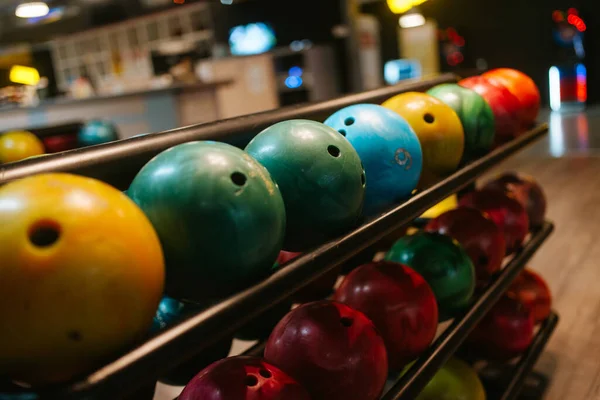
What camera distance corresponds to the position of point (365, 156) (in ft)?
4.72

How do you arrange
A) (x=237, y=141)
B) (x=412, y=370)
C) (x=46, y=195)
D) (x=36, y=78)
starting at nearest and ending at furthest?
(x=46, y=195), (x=237, y=141), (x=412, y=370), (x=36, y=78)

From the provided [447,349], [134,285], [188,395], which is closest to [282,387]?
[188,395]

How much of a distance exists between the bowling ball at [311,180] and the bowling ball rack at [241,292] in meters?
0.06

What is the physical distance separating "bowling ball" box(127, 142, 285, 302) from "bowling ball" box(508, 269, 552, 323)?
6.22ft

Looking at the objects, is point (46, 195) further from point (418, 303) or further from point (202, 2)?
point (202, 2)

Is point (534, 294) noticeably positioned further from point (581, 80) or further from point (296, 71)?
point (581, 80)

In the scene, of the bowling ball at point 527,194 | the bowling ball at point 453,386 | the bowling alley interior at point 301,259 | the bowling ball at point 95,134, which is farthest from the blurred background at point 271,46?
the bowling ball at point 453,386

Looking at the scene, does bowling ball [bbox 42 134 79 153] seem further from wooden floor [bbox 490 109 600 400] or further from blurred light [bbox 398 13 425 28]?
blurred light [bbox 398 13 425 28]

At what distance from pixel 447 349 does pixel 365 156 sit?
62cm

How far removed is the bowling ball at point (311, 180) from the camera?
3.81ft

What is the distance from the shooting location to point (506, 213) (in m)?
2.39

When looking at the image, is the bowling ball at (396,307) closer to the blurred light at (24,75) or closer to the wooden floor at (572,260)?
the wooden floor at (572,260)

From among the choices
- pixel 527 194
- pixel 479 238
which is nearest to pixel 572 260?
pixel 527 194

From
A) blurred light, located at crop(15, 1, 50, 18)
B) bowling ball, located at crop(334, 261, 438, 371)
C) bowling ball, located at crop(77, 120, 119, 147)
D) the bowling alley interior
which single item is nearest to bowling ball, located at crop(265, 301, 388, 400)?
the bowling alley interior
